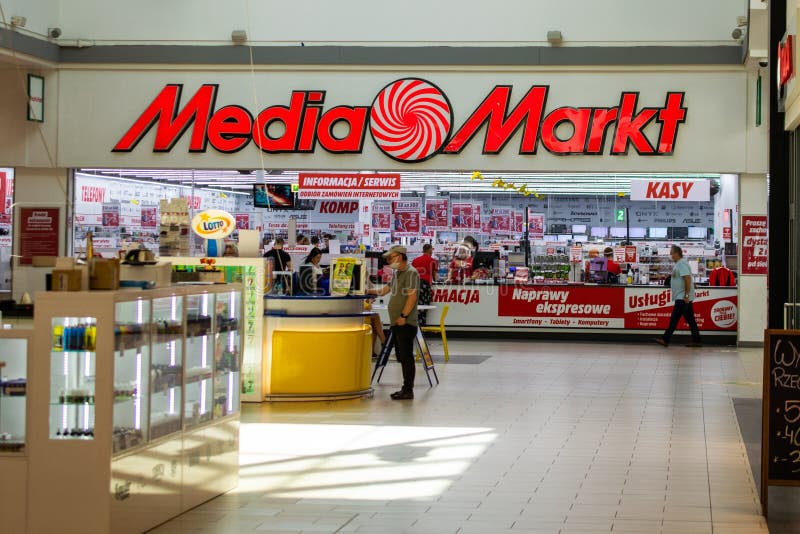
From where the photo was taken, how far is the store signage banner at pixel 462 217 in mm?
21484

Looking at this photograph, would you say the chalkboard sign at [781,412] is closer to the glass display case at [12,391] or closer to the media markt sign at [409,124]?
the glass display case at [12,391]

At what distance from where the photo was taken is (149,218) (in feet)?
64.1

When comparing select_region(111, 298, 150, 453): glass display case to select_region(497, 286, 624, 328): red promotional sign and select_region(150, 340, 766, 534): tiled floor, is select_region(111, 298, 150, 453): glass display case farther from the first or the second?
select_region(497, 286, 624, 328): red promotional sign

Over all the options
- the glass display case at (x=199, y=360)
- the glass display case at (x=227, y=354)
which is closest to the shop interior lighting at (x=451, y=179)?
the glass display case at (x=227, y=354)

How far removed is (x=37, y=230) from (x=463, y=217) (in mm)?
8311

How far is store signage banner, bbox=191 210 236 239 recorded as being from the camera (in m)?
10.5

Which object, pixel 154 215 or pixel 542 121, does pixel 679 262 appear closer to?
pixel 542 121

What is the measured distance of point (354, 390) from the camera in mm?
10688

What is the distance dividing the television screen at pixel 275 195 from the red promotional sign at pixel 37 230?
3393 millimetres

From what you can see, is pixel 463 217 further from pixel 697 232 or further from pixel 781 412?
pixel 781 412

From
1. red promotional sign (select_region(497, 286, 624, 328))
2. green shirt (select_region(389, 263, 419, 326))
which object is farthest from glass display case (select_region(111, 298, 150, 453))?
red promotional sign (select_region(497, 286, 624, 328))

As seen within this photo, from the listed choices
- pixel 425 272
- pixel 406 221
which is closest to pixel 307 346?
pixel 425 272

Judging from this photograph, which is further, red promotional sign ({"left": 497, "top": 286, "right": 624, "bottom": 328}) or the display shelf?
red promotional sign ({"left": 497, "top": 286, "right": 624, "bottom": 328})

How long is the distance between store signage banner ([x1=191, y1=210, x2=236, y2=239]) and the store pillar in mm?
9233
